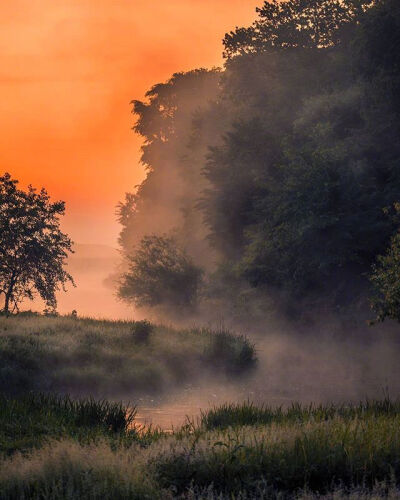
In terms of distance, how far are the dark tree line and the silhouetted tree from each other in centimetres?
1090

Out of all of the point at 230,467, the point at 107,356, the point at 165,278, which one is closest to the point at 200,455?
the point at 230,467

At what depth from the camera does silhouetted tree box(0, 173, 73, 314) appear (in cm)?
4031

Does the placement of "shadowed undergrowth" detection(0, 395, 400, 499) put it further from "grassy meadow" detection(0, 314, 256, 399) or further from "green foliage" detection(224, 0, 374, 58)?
"green foliage" detection(224, 0, 374, 58)

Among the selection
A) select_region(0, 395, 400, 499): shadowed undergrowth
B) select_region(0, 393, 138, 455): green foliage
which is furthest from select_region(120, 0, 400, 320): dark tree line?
select_region(0, 395, 400, 499): shadowed undergrowth

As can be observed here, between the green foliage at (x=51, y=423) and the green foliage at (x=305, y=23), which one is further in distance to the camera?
the green foliage at (x=305, y=23)

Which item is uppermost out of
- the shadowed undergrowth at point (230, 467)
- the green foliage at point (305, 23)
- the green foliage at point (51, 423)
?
the green foliage at point (305, 23)

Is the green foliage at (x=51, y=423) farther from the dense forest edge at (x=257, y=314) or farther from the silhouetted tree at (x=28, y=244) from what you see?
the silhouetted tree at (x=28, y=244)

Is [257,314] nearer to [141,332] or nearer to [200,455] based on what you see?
[141,332]

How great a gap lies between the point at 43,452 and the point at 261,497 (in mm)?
3618

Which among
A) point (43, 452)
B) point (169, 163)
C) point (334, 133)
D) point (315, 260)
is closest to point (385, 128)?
point (334, 133)

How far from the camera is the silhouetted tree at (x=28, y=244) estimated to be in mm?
40312

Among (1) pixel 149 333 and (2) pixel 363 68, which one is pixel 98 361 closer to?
(1) pixel 149 333

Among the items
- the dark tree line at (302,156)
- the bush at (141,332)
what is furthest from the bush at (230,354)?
the dark tree line at (302,156)

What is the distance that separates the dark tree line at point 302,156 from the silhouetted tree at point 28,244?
1090cm
